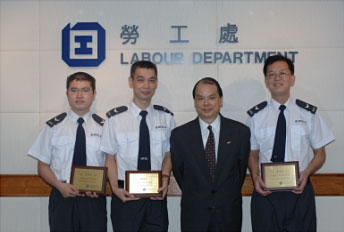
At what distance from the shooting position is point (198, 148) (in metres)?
2.95

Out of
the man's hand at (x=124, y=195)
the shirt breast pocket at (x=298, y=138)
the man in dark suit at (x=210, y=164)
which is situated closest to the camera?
the man in dark suit at (x=210, y=164)

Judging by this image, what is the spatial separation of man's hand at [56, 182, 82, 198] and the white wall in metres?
1.10

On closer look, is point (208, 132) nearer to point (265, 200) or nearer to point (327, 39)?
point (265, 200)

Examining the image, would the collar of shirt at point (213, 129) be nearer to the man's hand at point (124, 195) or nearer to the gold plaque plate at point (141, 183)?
the gold plaque plate at point (141, 183)

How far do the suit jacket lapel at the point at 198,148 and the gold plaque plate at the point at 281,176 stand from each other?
58 cm

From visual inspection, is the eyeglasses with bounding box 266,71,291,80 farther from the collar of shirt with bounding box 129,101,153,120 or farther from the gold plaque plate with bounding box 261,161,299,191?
the collar of shirt with bounding box 129,101,153,120

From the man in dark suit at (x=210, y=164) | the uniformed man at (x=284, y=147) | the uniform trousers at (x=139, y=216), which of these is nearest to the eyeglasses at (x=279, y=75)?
the uniformed man at (x=284, y=147)

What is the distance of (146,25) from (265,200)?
91.4 inches

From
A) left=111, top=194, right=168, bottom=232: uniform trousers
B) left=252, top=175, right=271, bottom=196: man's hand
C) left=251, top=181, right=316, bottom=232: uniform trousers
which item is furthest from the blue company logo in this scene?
left=251, top=181, right=316, bottom=232: uniform trousers

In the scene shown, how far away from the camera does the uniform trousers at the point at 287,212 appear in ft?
9.91

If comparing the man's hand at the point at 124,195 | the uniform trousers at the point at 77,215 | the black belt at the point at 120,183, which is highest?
the black belt at the point at 120,183

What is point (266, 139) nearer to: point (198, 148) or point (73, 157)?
point (198, 148)

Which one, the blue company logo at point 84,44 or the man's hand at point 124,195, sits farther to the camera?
the blue company logo at point 84,44

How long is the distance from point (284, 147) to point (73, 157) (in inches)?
78.3
